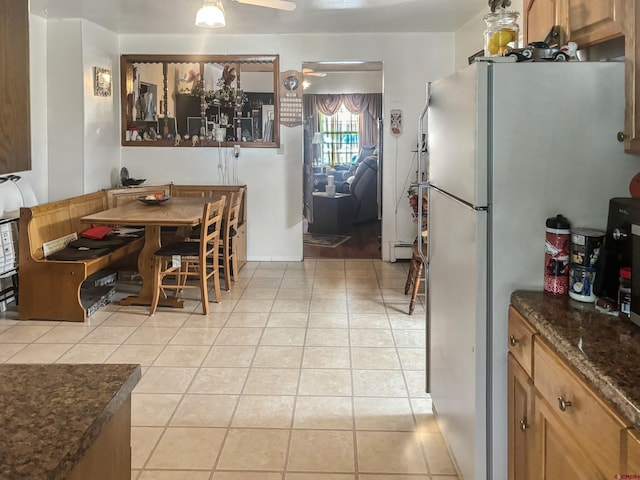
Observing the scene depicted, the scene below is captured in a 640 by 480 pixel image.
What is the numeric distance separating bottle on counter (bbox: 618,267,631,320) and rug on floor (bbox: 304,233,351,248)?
5.90 metres

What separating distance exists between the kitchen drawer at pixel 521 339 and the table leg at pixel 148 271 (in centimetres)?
323

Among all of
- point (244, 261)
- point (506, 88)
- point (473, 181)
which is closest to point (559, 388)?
point (473, 181)

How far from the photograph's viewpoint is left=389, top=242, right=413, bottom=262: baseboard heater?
252 inches

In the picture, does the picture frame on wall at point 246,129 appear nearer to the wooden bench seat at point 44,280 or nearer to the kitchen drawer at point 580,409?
the wooden bench seat at point 44,280

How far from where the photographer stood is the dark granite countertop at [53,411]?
821 mm

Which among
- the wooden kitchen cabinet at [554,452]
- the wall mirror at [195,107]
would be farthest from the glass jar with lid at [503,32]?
the wall mirror at [195,107]

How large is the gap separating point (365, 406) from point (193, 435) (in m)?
0.84

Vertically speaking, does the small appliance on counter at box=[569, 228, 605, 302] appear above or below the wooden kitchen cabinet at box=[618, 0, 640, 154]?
below

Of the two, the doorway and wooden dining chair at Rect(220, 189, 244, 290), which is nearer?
wooden dining chair at Rect(220, 189, 244, 290)

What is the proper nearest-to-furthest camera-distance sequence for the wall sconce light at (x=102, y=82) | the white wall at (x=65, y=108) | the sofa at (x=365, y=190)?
the white wall at (x=65, y=108) < the wall sconce light at (x=102, y=82) < the sofa at (x=365, y=190)

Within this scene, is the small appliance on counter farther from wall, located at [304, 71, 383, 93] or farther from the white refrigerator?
wall, located at [304, 71, 383, 93]

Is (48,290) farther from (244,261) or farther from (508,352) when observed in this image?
(508,352)

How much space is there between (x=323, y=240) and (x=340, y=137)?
5.11 m

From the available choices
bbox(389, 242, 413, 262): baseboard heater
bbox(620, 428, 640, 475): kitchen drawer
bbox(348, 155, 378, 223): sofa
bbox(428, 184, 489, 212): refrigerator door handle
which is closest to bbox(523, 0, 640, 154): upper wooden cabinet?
bbox(428, 184, 489, 212): refrigerator door handle
